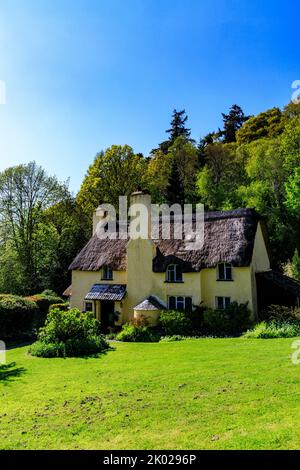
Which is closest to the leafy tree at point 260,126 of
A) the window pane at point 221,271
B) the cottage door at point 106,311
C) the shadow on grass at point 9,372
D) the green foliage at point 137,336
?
the window pane at point 221,271

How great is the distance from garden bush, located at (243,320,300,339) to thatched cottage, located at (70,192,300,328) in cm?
261

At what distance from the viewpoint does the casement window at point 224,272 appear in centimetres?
2316

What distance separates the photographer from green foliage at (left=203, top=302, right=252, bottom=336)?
69.6ft

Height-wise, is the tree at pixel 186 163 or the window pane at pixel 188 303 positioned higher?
the tree at pixel 186 163

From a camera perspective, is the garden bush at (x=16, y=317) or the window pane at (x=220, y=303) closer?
the garden bush at (x=16, y=317)

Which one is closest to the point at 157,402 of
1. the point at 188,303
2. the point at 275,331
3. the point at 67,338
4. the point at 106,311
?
the point at 67,338

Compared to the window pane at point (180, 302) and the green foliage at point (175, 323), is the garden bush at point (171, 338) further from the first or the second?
the window pane at point (180, 302)

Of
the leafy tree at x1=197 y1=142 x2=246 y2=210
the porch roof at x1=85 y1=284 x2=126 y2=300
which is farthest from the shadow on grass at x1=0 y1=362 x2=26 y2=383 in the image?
the leafy tree at x1=197 y1=142 x2=246 y2=210

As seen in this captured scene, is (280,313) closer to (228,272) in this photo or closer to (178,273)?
(228,272)

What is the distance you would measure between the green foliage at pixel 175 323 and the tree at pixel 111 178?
66.4 feet

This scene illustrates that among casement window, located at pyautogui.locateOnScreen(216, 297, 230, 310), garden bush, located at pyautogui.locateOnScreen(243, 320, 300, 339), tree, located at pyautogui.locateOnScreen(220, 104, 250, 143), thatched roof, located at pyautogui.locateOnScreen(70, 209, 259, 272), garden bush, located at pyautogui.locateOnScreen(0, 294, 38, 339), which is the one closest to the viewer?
garden bush, located at pyautogui.locateOnScreen(243, 320, 300, 339)

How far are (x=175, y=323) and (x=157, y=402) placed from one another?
1292 centimetres

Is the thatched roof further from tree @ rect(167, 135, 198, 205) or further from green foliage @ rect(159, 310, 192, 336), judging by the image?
tree @ rect(167, 135, 198, 205)
